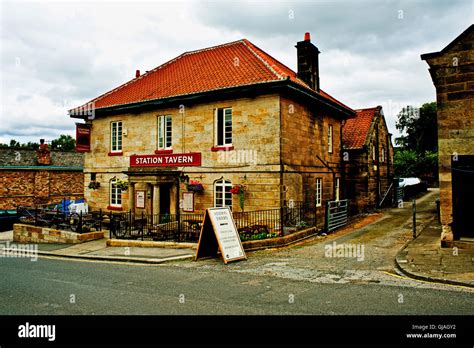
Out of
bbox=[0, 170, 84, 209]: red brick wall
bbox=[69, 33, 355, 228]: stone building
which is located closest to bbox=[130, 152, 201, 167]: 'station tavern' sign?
bbox=[69, 33, 355, 228]: stone building

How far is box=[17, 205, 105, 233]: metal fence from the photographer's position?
60.4 feet

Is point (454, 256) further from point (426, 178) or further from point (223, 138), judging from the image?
point (426, 178)

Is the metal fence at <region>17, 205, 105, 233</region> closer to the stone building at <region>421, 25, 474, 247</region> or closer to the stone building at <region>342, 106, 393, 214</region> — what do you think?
the stone building at <region>421, 25, 474, 247</region>

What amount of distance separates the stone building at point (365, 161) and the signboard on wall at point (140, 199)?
12627mm

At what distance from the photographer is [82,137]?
2072 centimetres

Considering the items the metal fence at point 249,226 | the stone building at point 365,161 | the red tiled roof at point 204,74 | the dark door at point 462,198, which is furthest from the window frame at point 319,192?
the dark door at point 462,198

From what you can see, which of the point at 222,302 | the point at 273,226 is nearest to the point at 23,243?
the point at 273,226

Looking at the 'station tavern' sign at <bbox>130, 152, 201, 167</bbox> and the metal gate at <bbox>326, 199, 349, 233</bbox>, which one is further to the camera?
the 'station tavern' sign at <bbox>130, 152, 201, 167</bbox>

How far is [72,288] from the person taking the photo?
28.7 feet

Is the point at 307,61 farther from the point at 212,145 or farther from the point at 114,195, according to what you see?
the point at 114,195

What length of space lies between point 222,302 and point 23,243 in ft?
54.6

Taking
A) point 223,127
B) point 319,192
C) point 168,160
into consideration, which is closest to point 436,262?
point 319,192

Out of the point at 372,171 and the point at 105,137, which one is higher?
the point at 105,137
